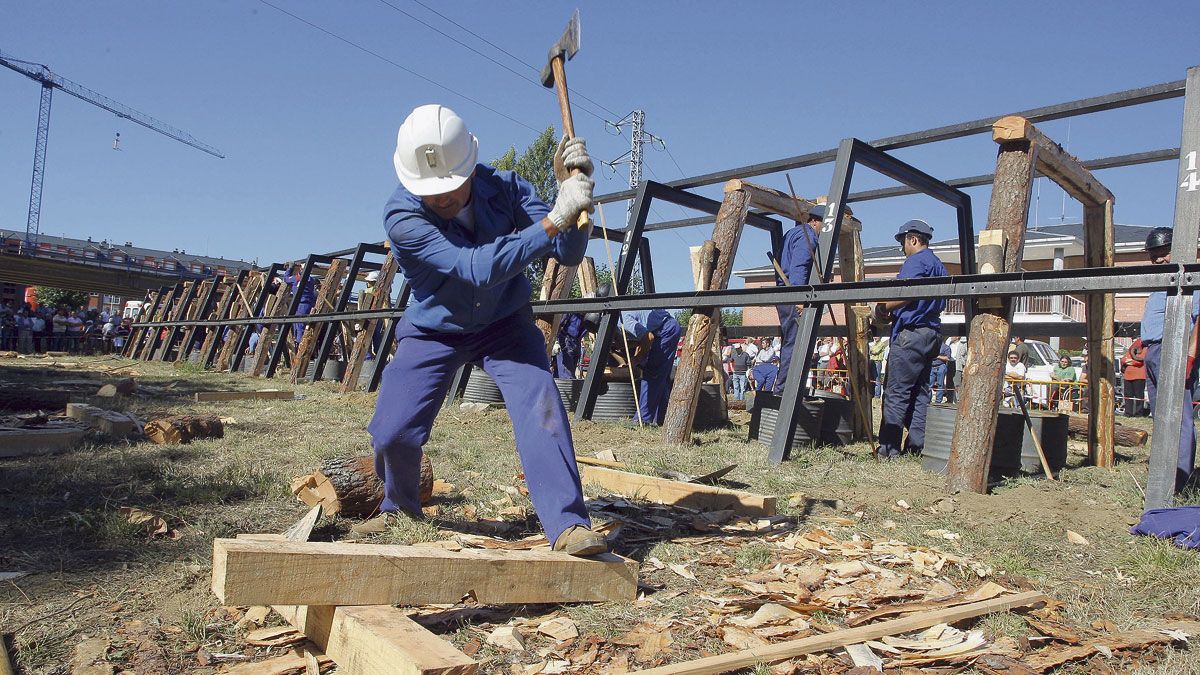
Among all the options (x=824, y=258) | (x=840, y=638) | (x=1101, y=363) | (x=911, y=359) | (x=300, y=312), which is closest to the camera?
(x=840, y=638)

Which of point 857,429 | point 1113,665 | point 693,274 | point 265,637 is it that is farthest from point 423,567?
point 857,429

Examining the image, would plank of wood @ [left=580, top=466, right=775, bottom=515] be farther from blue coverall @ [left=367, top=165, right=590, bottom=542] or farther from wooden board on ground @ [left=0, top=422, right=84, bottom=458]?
wooden board on ground @ [left=0, top=422, right=84, bottom=458]

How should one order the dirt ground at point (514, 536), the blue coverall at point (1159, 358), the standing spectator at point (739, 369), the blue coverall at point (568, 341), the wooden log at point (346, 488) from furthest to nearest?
the standing spectator at point (739, 369) → the blue coverall at point (568, 341) → the blue coverall at point (1159, 358) → the wooden log at point (346, 488) → the dirt ground at point (514, 536)

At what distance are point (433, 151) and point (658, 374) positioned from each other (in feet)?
21.4

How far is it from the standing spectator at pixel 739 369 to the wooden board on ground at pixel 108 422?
14.1 metres

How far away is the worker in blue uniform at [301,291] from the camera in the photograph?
1650 cm

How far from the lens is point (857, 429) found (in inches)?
334

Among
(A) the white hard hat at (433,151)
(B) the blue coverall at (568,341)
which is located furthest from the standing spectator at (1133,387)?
(A) the white hard hat at (433,151)

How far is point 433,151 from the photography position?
11.1 ft

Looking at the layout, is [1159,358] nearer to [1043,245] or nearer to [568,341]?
[568,341]

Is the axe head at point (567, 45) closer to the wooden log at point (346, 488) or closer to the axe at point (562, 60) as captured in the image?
the axe at point (562, 60)

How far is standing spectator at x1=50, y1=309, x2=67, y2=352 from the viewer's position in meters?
28.7

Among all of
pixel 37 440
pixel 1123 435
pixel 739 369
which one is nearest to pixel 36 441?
pixel 37 440

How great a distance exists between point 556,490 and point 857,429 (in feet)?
19.7
